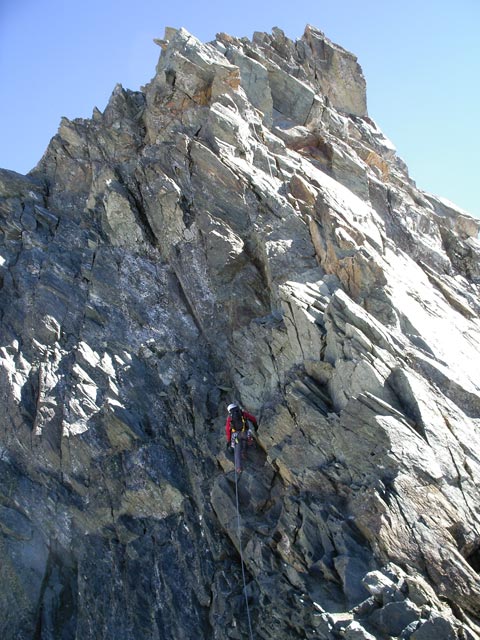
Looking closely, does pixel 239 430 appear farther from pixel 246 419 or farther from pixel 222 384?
pixel 222 384

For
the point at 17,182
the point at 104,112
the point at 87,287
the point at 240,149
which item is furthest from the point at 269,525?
the point at 104,112

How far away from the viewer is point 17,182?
108 ft

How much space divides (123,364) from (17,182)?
573 inches

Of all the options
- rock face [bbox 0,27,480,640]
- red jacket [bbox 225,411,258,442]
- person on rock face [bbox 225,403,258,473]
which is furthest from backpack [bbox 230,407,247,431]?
rock face [bbox 0,27,480,640]

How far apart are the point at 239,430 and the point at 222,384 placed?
3.79 meters

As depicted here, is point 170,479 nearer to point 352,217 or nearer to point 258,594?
point 258,594

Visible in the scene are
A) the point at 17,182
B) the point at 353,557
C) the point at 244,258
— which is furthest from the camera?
the point at 17,182

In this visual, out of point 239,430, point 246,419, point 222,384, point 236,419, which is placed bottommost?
point 239,430

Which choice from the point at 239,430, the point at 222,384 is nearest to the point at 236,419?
the point at 239,430

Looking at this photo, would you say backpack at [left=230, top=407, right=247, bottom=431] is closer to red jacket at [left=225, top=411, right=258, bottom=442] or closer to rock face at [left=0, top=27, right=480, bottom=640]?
red jacket at [left=225, top=411, right=258, bottom=442]

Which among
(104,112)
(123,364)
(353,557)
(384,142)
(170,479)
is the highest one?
(104,112)

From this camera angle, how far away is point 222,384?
78.1 feet

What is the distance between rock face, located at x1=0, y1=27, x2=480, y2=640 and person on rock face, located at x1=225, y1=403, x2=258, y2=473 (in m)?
0.54

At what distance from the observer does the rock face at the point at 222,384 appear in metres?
16.4
